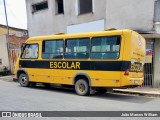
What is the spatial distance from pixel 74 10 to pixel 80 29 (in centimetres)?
158

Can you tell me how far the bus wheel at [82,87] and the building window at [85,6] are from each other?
8075 mm

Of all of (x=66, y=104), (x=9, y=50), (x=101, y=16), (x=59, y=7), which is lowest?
(x=66, y=104)

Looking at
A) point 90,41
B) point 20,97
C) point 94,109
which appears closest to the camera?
point 94,109

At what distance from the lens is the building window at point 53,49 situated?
12359 millimetres

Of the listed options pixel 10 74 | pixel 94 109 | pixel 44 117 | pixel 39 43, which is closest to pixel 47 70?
pixel 39 43

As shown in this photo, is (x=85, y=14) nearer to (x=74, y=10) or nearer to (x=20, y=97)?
(x=74, y=10)

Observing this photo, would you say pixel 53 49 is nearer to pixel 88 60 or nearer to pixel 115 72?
pixel 88 60

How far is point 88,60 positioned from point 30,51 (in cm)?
382

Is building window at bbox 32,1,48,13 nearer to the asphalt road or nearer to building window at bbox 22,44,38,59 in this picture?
building window at bbox 22,44,38,59

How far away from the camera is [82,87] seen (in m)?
11.7

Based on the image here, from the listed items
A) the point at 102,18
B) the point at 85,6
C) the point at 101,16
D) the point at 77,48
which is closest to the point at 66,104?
the point at 77,48

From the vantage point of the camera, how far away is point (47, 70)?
12.8 m

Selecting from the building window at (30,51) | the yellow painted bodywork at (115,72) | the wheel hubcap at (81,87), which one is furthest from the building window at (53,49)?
the wheel hubcap at (81,87)

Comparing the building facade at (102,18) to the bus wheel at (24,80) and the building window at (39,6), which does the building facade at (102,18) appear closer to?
the building window at (39,6)
